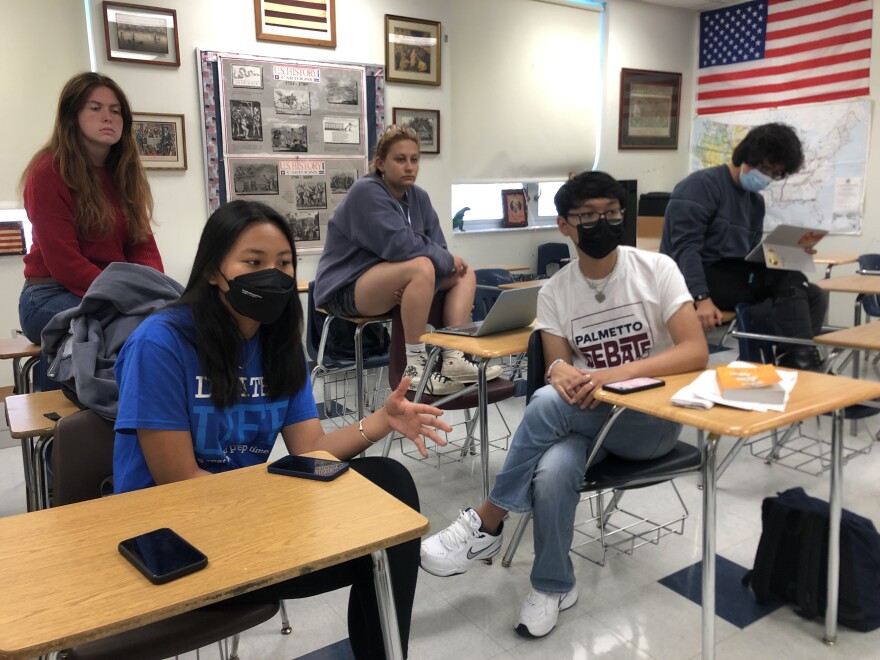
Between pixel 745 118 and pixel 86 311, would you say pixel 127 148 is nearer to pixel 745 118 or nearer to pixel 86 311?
pixel 86 311

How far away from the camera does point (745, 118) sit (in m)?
6.55

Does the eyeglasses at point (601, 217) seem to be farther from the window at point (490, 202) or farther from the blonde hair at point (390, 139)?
the window at point (490, 202)

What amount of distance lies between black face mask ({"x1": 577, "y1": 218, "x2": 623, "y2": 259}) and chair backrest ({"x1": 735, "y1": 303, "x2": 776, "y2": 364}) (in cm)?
149

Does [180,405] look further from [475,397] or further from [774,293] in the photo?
[774,293]

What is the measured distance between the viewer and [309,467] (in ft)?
4.00

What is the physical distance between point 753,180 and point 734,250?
1.10 feet

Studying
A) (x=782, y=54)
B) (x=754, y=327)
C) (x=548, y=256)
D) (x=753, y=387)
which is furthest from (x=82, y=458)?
(x=782, y=54)

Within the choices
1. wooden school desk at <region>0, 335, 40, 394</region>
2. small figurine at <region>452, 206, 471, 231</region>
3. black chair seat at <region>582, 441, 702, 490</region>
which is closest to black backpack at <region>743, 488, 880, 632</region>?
black chair seat at <region>582, 441, 702, 490</region>

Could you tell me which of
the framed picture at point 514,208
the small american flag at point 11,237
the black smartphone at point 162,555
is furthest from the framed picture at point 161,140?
the black smartphone at point 162,555

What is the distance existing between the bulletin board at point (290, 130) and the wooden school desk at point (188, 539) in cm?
362

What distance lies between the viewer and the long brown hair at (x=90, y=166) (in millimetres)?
2336

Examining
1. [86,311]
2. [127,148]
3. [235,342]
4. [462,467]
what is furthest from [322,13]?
[235,342]

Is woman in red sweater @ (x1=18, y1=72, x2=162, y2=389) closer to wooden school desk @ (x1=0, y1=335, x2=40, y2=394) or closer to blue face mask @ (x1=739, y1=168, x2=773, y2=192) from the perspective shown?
wooden school desk @ (x1=0, y1=335, x2=40, y2=394)

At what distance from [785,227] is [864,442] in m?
1.22
